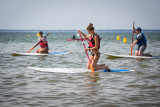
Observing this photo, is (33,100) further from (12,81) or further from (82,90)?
(12,81)

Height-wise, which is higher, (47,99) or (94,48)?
(94,48)

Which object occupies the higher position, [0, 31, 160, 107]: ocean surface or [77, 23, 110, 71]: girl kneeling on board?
[77, 23, 110, 71]: girl kneeling on board

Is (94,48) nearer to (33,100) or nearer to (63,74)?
(63,74)

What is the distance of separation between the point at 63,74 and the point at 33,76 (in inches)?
48.4

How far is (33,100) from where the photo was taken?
20.3ft

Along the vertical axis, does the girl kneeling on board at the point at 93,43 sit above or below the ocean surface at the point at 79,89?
above

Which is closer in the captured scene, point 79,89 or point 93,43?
point 79,89

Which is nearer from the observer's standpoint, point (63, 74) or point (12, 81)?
point (12, 81)

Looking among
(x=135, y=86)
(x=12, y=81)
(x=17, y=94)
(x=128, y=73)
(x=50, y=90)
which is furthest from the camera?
(x=128, y=73)

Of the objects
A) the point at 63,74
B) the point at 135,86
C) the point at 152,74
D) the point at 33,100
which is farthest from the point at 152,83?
the point at 33,100

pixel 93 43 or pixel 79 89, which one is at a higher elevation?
pixel 93 43

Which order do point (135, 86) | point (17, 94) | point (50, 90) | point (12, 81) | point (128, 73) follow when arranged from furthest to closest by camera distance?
point (128, 73) → point (12, 81) → point (135, 86) → point (50, 90) → point (17, 94)

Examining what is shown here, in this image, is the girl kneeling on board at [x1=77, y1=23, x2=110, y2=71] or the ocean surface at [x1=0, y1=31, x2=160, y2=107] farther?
the girl kneeling on board at [x1=77, y1=23, x2=110, y2=71]

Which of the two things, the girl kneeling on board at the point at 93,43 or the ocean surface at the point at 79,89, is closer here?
the ocean surface at the point at 79,89
